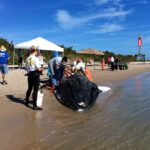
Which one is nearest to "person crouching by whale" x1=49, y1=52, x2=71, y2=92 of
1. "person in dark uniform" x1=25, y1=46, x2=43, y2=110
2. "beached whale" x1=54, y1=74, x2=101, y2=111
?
"beached whale" x1=54, y1=74, x2=101, y2=111

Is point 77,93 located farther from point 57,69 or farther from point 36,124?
point 57,69

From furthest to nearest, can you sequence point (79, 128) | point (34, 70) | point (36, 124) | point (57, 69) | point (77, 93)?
point (57, 69) → point (77, 93) → point (34, 70) → point (36, 124) → point (79, 128)

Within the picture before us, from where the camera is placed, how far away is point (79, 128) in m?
9.38

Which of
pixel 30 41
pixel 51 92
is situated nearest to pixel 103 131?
pixel 51 92

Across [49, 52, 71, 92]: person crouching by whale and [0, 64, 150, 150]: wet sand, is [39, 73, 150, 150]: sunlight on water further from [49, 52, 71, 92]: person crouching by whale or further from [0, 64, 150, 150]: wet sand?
[49, 52, 71, 92]: person crouching by whale

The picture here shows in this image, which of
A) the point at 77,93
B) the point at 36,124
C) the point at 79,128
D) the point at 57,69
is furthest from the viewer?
the point at 57,69

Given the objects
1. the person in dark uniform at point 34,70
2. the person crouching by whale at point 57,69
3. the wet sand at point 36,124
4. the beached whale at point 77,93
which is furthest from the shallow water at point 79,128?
the person crouching by whale at point 57,69

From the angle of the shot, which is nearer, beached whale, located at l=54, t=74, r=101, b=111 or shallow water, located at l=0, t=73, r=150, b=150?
shallow water, located at l=0, t=73, r=150, b=150

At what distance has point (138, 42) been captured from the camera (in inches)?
2589

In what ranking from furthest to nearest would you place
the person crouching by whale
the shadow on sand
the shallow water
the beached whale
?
the person crouching by whale < the shadow on sand < the beached whale < the shallow water

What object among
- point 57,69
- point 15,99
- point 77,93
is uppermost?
point 57,69

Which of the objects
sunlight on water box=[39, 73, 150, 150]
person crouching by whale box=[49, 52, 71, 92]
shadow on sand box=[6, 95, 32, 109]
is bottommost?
sunlight on water box=[39, 73, 150, 150]

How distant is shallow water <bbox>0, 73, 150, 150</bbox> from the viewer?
7.88m

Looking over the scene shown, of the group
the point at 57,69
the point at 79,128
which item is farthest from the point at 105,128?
the point at 57,69
